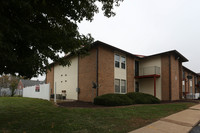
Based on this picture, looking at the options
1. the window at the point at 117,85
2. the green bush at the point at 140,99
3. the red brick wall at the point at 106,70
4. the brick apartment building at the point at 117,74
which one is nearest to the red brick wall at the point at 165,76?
the brick apartment building at the point at 117,74

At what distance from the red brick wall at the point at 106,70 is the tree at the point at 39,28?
7.64 metres

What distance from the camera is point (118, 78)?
14664 mm

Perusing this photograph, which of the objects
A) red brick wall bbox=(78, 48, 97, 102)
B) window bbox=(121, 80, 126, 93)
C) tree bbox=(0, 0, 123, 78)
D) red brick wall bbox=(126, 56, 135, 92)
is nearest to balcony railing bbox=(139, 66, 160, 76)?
red brick wall bbox=(126, 56, 135, 92)

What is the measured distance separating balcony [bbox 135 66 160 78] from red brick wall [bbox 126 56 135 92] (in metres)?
0.89

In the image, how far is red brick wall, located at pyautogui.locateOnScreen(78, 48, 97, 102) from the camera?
13.1m

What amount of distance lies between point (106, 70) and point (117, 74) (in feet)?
5.92

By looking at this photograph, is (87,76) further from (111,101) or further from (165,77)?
(165,77)

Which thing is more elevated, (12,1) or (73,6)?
(73,6)

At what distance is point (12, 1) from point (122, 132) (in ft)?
14.2

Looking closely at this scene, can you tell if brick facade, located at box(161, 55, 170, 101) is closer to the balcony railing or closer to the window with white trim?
the balcony railing

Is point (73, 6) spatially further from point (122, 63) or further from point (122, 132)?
point (122, 63)

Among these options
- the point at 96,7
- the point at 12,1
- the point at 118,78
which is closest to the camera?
the point at 12,1

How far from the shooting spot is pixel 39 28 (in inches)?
140

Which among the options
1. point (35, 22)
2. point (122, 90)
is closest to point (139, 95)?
point (122, 90)
